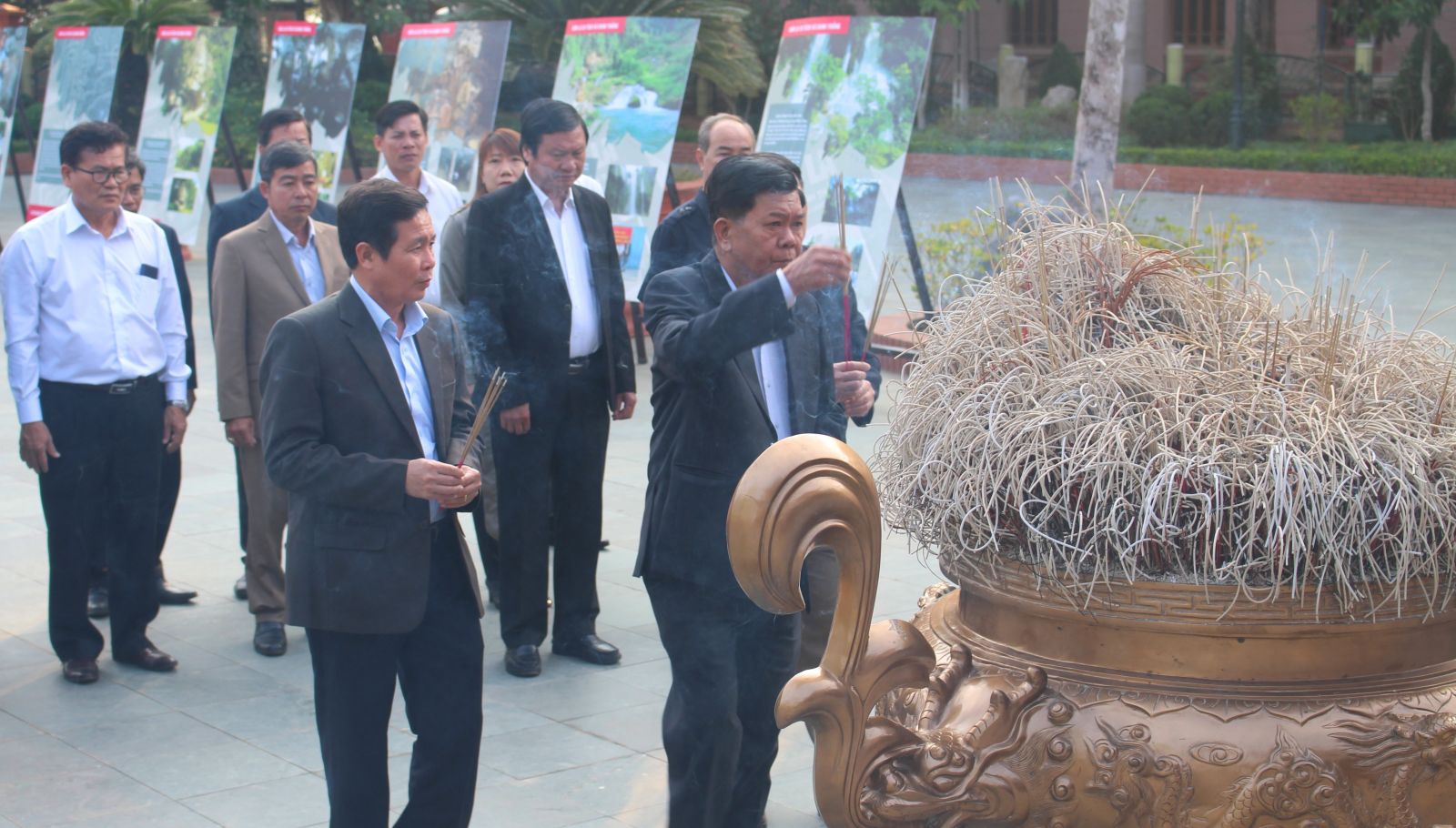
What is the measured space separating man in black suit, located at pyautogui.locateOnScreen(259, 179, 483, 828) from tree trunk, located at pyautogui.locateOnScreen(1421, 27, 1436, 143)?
760 inches

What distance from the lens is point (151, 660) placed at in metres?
4.70

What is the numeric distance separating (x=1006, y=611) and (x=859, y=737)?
0.26 meters

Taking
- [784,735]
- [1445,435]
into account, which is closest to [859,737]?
[1445,435]

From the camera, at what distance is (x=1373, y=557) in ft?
5.79

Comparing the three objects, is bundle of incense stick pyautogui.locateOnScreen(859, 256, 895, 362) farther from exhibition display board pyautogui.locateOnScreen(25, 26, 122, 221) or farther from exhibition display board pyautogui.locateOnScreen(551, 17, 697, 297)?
exhibition display board pyautogui.locateOnScreen(25, 26, 122, 221)

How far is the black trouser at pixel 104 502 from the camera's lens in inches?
182

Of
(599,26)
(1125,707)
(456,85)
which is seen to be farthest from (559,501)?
(456,85)

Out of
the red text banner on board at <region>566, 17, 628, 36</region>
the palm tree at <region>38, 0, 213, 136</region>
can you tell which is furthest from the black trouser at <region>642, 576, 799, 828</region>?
the palm tree at <region>38, 0, 213, 136</region>

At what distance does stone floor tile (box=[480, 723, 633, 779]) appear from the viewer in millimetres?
3936

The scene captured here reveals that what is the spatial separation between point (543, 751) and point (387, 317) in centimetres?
150

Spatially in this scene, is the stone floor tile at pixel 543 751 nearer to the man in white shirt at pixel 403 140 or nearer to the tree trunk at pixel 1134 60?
the man in white shirt at pixel 403 140

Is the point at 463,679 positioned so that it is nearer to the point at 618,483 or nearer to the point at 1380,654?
the point at 1380,654

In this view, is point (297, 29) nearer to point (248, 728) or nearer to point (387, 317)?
point (248, 728)

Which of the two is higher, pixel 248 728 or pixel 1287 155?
pixel 1287 155
